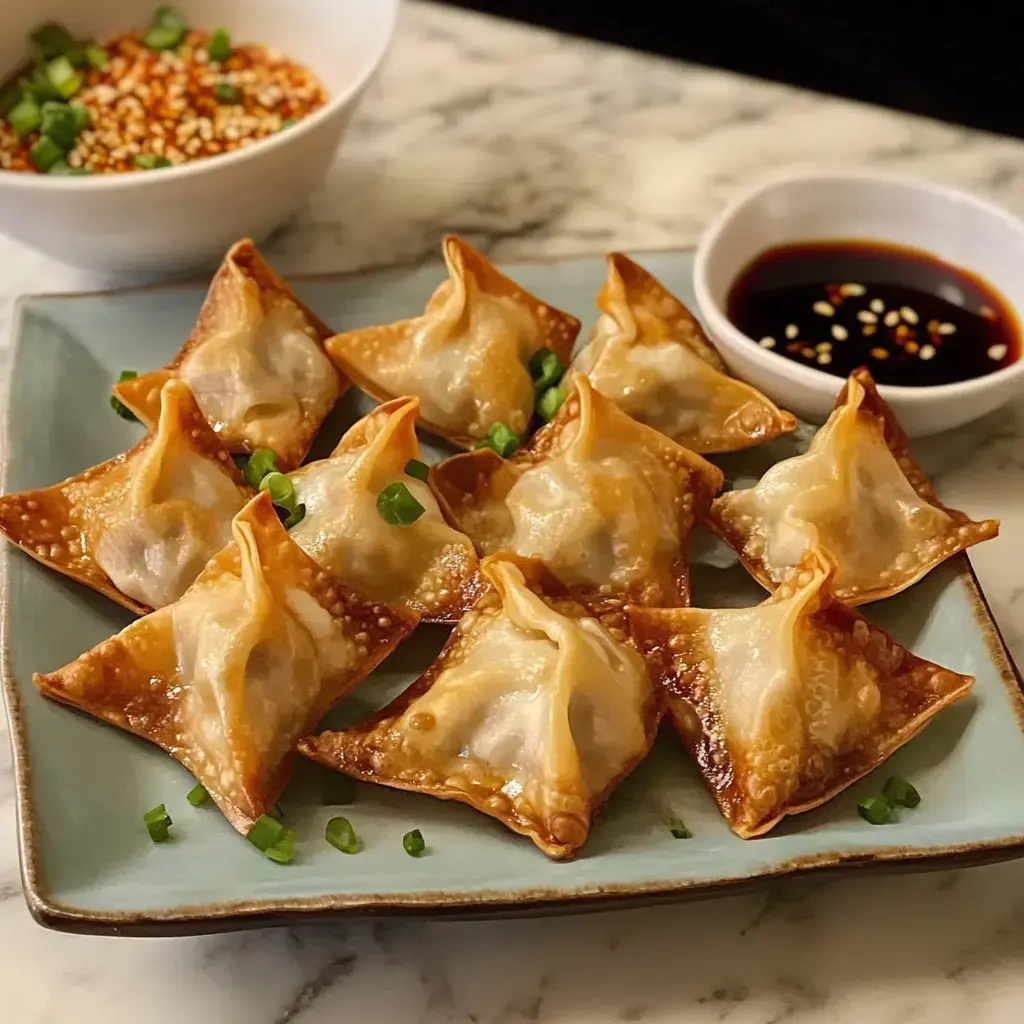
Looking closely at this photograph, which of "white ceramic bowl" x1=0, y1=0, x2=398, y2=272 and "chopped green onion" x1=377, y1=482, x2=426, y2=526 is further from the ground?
"white ceramic bowl" x1=0, y1=0, x2=398, y2=272

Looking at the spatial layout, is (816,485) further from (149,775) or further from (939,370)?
(149,775)

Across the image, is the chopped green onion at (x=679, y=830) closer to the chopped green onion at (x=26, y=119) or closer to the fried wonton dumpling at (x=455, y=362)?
the fried wonton dumpling at (x=455, y=362)

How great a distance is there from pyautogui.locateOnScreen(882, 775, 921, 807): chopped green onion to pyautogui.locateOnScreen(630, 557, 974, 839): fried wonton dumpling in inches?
1.5

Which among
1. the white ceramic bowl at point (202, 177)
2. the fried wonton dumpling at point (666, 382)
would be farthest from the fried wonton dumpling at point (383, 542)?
the white ceramic bowl at point (202, 177)

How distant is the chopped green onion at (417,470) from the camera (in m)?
1.91

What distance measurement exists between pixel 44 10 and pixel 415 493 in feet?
4.85

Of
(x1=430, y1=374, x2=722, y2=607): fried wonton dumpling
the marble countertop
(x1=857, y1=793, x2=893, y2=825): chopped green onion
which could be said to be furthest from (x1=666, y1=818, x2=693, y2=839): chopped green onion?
(x1=430, y1=374, x2=722, y2=607): fried wonton dumpling

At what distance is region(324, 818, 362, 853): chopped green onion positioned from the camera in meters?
1.52

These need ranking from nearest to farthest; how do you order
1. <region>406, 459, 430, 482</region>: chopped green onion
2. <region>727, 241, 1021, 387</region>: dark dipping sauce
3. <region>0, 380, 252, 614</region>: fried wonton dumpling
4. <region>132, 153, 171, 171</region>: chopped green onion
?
<region>0, 380, 252, 614</region>: fried wonton dumpling
<region>406, 459, 430, 482</region>: chopped green onion
<region>727, 241, 1021, 387</region>: dark dipping sauce
<region>132, 153, 171, 171</region>: chopped green onion

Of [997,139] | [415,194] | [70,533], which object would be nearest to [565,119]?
[415,194]

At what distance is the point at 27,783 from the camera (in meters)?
1.51

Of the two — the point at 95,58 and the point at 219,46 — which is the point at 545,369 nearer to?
the point at 219,46

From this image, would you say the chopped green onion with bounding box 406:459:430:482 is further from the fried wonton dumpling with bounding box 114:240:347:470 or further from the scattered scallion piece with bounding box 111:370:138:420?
the scattered scallion piece with bounding box 111:370:138:420

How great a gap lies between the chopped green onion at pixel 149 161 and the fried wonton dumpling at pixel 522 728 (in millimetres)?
1203
